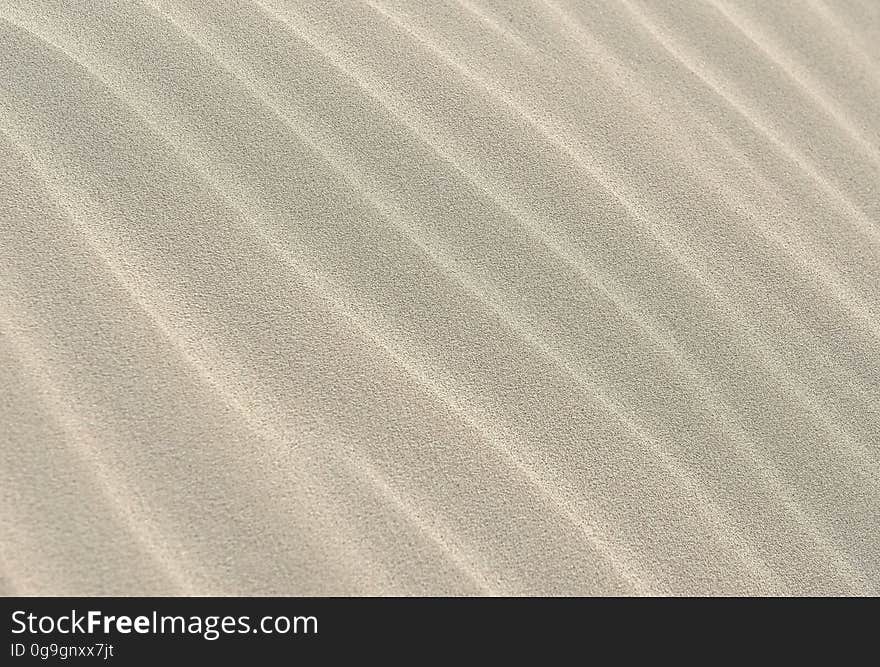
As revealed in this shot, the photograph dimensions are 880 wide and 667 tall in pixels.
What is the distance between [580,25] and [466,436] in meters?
1.07

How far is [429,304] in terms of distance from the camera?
1.56m

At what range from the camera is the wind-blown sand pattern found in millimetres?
1325

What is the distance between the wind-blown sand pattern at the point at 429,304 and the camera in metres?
1.33

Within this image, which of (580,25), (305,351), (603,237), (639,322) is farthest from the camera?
(580,25)
